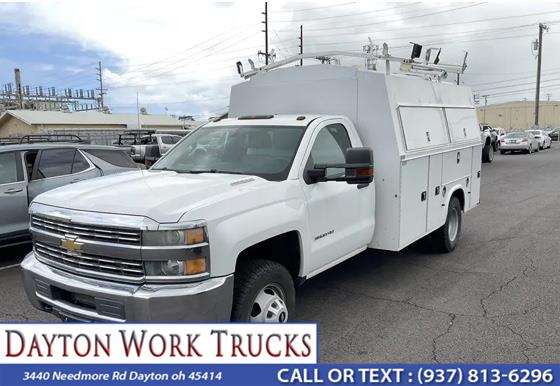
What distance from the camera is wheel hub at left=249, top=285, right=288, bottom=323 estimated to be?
3.64 metres

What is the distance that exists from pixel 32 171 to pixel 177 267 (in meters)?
4.82

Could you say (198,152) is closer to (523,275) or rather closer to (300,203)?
(300,203)

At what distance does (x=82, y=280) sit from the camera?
3.36 m

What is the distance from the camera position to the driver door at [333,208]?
422 centimetres

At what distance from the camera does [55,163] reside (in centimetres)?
723

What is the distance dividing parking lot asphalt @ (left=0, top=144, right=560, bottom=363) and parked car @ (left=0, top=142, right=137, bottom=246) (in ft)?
2.19

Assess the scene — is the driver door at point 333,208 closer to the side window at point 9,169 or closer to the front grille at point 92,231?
the front grille at point 92,231

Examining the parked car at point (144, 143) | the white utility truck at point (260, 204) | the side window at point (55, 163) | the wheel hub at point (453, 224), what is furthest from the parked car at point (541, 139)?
the side window at point (55, 163)

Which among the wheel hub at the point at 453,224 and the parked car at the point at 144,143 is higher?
the parked car at the point at 144,143

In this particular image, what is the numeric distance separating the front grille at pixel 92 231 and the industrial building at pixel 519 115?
103492mm

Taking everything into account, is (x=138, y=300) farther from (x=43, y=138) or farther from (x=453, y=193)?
(x=43, y=138)

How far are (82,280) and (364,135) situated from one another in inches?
125

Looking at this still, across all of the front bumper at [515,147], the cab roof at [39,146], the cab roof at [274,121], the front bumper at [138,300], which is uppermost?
the cab roof at [274,121]

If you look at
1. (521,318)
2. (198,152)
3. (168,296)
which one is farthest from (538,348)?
(198,152)
